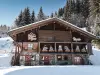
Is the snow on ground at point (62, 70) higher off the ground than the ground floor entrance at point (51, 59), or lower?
lower

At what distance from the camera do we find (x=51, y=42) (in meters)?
20.3

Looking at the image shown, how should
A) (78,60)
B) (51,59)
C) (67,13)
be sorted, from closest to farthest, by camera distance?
(51,59), (78,60), (67,13)

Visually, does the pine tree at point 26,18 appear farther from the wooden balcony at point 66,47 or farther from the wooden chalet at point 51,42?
the wooden chalet at point 51,42

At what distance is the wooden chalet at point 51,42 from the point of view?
65.7 feet

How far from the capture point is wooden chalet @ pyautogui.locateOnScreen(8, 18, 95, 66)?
2002 cm

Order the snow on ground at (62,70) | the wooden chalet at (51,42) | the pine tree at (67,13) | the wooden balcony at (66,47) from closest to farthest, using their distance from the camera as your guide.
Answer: the snow on ground at (62,70)
the wooden chalet at (51,42)
the wooden balcony at (66,47)
the pine tree at (67,13)

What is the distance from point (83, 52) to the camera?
68.5 ft

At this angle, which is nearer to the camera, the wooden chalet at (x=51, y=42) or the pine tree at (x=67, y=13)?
the wooden chalet at (x=51, y=42)

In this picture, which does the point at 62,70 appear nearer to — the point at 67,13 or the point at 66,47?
the point at 66,47

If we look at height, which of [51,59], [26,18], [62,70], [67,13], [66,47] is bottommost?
[62,70]

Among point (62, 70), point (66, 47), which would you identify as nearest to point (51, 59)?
point (66, 47)

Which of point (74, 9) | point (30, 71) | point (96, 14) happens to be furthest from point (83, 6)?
point (30, 71)

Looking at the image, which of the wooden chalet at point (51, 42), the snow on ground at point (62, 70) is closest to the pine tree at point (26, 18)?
the wooden chalet at point (51, 42)

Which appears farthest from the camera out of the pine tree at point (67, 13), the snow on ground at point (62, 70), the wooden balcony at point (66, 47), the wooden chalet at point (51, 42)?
the pine tree at point (67, 13)
